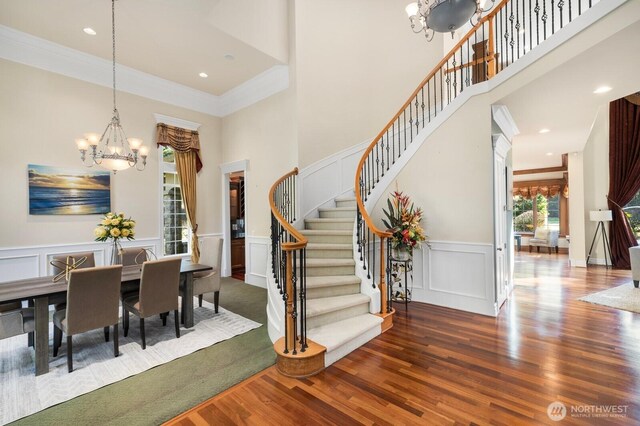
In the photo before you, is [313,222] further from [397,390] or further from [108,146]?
[108,146]

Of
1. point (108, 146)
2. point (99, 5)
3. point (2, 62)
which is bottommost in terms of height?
point (108, 146)

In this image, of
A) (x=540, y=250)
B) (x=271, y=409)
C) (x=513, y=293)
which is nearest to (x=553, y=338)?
(x=513, y=293)

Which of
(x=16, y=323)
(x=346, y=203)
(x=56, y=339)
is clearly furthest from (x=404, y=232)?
(x=16, y=323)

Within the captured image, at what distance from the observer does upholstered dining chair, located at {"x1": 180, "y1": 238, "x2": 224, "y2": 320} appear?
4.09 m

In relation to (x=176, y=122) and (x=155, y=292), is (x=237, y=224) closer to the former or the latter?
(x=176, y=122)

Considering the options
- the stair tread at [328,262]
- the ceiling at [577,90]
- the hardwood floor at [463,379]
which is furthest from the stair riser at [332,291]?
the ceiling at [577,90]

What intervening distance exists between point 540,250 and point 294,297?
11.9 metres

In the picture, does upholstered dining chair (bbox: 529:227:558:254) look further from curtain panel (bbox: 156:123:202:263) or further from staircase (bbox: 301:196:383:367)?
curtain panel (bbox: 156:123:202:263)

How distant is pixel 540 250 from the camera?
10.8m

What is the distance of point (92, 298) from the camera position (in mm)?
2729

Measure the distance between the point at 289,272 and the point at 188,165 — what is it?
4552 millimetres

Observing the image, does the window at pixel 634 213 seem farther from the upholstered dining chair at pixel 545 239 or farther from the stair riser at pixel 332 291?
the stair riser at pixel 332 291

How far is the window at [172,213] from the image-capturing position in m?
5.86

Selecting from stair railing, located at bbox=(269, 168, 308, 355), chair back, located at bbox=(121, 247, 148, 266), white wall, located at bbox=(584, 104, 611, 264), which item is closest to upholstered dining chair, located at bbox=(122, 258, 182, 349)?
chair back, located at bbox=(121, 247, 148, 266)
